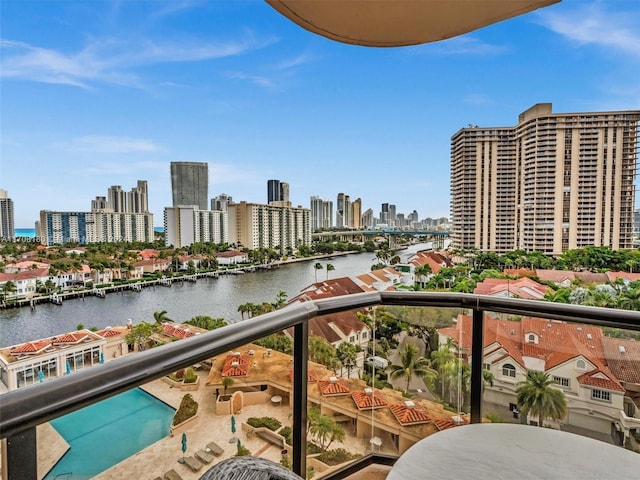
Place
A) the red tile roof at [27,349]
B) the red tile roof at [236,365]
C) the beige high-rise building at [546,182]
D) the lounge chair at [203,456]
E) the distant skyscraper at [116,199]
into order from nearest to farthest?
the lounge chair at [203,456] → the red tile roof at [236,365] → the red tile roof at [27,349] → the beige high-rise building at [546,182] → the distant skyscraper at [116,199]

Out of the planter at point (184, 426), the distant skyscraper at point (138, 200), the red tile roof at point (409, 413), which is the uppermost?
the distant skyscraper at point (138, 200)

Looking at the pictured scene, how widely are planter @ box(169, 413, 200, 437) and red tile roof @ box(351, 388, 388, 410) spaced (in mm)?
866

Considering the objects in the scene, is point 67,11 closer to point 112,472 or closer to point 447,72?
point 447,72

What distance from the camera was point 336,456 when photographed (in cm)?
161

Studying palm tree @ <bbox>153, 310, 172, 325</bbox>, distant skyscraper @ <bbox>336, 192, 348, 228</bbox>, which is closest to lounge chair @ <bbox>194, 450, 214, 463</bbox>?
palm tree @ <bbox>153, 310, 172, 325</bbox>

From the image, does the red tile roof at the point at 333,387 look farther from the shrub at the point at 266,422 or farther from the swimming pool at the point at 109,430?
the swimming pool at the point at 109,430

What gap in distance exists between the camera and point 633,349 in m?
1.43

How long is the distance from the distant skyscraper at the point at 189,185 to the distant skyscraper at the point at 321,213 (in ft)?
14.7

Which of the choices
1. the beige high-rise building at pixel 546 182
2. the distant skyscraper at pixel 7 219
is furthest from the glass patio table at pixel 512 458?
the beige high-rise building at pixel 546 182

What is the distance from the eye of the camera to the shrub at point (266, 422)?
1.27m

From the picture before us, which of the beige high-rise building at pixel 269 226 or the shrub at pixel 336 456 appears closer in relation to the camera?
the shrub at pixel 336 456

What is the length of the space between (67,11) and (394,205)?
1224cm

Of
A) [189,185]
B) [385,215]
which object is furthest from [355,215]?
[189,185]

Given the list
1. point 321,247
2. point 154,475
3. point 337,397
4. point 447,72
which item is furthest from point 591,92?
point 154,475
